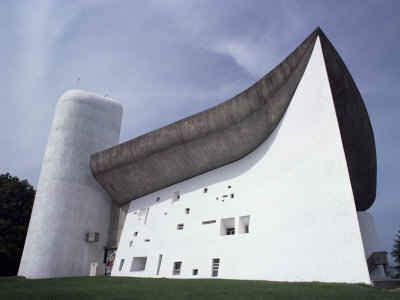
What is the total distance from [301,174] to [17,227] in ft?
68.1

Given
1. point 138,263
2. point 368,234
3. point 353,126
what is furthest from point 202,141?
point 368,234

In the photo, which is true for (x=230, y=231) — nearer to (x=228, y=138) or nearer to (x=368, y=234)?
(x=228, y=138)

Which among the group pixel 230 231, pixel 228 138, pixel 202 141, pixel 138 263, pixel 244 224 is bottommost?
pixel 138 263

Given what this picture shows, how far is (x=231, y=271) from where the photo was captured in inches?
506

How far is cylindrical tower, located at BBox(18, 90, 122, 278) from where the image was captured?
1925cm

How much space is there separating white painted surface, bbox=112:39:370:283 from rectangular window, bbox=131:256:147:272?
0.71 m

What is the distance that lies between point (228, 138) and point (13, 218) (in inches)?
737

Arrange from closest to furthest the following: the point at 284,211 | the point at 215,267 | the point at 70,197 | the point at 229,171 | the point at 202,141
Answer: the point at 284,211, the point at 215,267, the point at 229,171, the point at 202,141, the point at 70,197

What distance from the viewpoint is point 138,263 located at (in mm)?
18062

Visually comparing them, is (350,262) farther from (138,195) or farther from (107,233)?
(107,233)

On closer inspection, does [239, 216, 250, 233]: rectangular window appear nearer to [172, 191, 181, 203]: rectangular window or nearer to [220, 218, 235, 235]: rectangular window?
[220, 218, 235, 235]: rectangular window

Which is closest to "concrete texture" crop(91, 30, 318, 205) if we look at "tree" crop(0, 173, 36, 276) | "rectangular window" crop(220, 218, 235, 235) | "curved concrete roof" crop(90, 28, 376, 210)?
"curved concrete roof" crop(90, 28, 376, 210)

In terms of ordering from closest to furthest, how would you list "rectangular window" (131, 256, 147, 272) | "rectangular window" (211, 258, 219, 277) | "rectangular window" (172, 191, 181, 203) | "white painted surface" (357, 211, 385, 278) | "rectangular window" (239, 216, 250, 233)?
"rectangular window" (211, 258, 219, 277), "rectangular window" (239, 216, 250, 233), "white painted surface" (357, 211, 385, 278), "rectangular window" (172, 191, 181, 203), "rectangular window" (131, 256, 147, 272)

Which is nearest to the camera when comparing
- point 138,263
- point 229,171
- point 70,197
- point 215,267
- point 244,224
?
point 215,267
